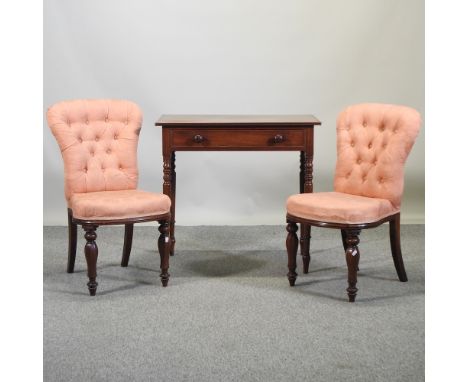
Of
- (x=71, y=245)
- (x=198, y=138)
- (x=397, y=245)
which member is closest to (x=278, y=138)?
(x=198, y=138)

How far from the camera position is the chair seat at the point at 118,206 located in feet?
14.3

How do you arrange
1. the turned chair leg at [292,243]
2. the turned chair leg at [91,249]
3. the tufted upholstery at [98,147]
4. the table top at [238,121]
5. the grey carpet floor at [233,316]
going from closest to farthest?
the grey carpet floor at [233,316]
the turned chair leg at [91,249]
the turned chair leg at [292,243]
the tufted upholstery at [98,147]
the table top at [238,121]

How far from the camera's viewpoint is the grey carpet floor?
131 inches

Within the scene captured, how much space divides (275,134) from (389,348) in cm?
174

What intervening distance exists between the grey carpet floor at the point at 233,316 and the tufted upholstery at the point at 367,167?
48 centimetres

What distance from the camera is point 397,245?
462 cm

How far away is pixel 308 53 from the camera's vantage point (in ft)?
21.1

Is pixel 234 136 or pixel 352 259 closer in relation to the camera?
pixel 352 259

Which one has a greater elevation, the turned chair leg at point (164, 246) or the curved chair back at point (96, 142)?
the curved chair back at point (96, 142)

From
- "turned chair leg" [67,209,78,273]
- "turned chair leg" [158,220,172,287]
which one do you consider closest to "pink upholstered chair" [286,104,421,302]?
"turned chair leg" [158,220,172,287]

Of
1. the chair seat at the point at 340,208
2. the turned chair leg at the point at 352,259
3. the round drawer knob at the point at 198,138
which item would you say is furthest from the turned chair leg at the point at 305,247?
the round drawer knob at the point at 198,138

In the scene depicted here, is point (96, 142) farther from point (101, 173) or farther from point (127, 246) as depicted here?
point (127, 246)

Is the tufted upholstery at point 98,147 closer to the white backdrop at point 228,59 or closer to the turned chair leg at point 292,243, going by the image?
the turned chair leg at point 292,243

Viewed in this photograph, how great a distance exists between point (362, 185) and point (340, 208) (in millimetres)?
455
